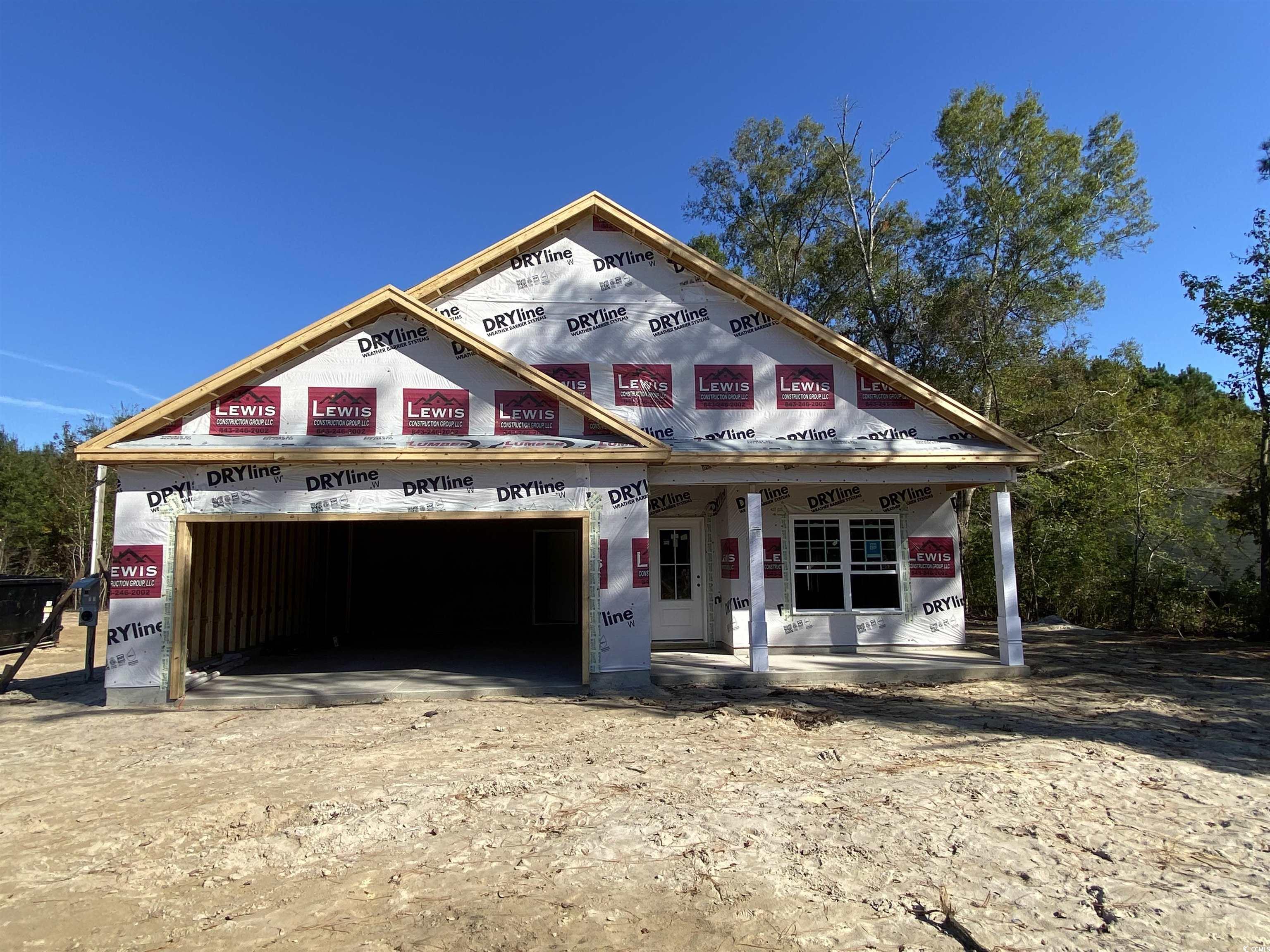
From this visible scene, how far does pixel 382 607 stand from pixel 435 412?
8634 mm

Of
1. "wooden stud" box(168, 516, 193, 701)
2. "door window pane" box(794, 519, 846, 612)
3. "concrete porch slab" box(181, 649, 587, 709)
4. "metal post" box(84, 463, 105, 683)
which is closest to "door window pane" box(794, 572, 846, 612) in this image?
"door window pane" box(794, 519, 846, 612)

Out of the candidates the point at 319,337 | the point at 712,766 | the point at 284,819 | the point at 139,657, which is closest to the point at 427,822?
the point at 284,819

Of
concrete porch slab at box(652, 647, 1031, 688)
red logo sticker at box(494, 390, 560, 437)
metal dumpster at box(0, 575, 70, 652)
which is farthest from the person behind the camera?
metal dumpster at box(0, 575, 70, 652)

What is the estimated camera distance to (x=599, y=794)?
523 centimetres

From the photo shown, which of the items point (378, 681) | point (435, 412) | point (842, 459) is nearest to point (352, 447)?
point (435, 412)

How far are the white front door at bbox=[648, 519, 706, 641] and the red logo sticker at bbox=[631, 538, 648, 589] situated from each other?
288 cm

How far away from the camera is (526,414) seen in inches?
368

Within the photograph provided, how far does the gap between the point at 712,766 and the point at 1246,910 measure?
3.38m

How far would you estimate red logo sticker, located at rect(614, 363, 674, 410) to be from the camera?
11.3 m

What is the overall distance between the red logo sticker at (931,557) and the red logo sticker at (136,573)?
10887 mm

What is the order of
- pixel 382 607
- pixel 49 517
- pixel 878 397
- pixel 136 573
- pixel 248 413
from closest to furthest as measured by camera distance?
1. pixel 136 573
2. pixel 248 413
3. pixel 878 397
4. pixel 382 607
5. pixel 49 517

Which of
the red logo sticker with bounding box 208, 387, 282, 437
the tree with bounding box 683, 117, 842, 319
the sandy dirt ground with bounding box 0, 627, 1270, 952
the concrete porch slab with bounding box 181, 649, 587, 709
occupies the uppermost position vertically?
the tree with bounding box 683, 117, 842, 319

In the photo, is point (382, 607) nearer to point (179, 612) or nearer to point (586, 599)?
point (179, 612)

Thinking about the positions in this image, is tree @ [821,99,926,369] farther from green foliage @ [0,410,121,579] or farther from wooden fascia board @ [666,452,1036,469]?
green foliage @ [0,410,121,579]
